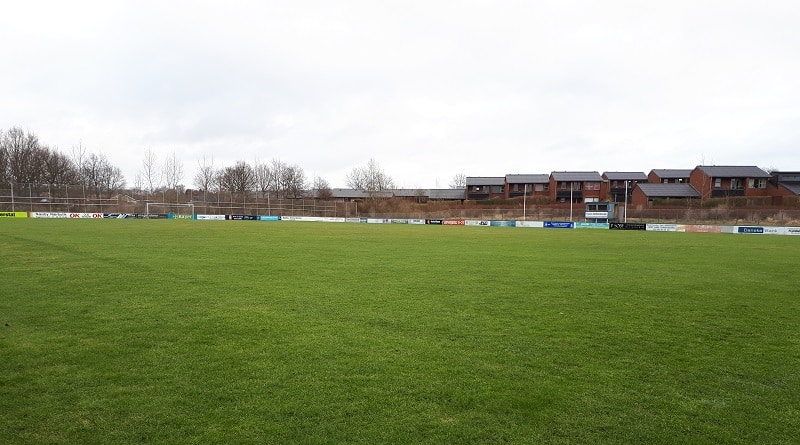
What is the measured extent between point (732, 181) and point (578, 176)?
21580mm

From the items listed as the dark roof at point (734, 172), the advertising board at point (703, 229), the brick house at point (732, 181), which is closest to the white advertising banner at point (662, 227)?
the advertising board at point (703, 229)

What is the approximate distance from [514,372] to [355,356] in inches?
76.3

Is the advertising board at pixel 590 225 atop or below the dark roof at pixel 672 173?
below

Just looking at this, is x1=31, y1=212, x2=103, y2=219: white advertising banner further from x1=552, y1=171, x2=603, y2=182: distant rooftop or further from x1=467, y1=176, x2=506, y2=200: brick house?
x1=552, y1=171, x2=603, y2=182: distant rooftop

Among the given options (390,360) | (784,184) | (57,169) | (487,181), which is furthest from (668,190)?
(57,169)

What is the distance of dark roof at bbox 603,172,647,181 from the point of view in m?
77.4

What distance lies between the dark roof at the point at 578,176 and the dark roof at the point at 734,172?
48.1 feet

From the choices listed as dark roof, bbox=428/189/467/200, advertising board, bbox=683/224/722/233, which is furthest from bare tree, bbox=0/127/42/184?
advertising board, bbox=683/224/722/233

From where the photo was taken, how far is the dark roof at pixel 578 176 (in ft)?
247

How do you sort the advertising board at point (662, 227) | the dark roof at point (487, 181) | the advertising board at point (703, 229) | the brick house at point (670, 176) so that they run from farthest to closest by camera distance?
the dark roof at point (487, 181) → the brick house at point (670, 176) → the advertising board at point (662, 227) → the advertising board at point (703, 229)

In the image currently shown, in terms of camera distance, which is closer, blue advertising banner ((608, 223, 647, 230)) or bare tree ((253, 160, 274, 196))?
blue advertising banner ((608, 223, 647, 230))

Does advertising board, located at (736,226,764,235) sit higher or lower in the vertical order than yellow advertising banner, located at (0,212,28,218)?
lower

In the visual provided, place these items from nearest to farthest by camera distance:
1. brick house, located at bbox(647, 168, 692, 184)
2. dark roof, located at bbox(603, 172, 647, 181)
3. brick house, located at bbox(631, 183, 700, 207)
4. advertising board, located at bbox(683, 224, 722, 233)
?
advertising board, located at bbox(683, 224, 722, 233)
brick house, located at bbox(631, 183, 700, 207)
brick house, located at bbox(647, 168, 692, 184)
dark roof, located at bbox(603, 172, 647, 181)

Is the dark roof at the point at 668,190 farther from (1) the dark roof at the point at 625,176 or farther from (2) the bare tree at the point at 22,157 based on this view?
(2) the bare tree at the point at 22,157
